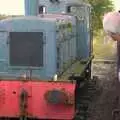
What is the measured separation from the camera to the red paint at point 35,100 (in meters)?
5.87

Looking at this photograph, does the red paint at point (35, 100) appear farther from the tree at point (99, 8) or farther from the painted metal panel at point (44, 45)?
the tree at point (99, 8)

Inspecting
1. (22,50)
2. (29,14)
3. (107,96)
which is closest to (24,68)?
(22,50)

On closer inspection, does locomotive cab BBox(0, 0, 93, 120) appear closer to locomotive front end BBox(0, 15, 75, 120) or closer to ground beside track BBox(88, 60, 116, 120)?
locomotive front end BBox(0, 15, 75, 120)

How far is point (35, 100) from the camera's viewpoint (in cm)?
593

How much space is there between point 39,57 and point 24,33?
0.50 metres

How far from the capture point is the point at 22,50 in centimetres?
639

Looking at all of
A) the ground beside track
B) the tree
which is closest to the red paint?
the ground beside track

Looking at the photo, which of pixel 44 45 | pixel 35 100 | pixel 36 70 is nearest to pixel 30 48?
pixel 44 45

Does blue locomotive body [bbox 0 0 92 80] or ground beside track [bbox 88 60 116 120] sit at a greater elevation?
blue locomotive body [bbox 0 0 92 80]

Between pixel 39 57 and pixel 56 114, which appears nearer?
pixel 56 114

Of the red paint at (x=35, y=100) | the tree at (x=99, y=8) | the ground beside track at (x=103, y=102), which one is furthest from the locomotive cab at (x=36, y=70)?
the tree at (x=99, y=8)

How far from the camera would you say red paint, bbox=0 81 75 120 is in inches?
231

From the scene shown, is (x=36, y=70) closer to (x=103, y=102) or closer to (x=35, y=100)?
(x=35, y=100)

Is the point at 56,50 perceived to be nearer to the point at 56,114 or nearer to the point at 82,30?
the point at 56,114
